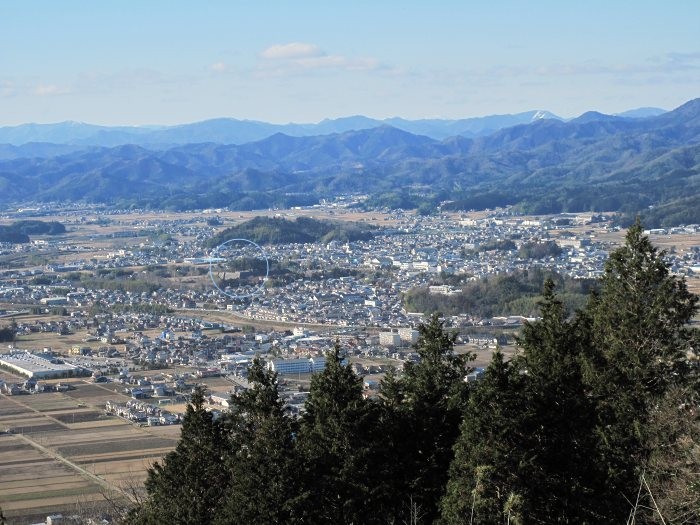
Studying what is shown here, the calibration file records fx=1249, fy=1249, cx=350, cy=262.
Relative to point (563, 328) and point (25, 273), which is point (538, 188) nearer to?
point (25, 273)

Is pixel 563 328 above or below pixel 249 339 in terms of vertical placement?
above

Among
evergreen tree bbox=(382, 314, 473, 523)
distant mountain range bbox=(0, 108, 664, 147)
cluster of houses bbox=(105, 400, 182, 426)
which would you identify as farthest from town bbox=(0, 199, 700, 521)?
distant mountain range bbox=(0, 108, 664, 147)

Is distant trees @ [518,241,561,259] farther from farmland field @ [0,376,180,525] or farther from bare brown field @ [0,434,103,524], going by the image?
bare brown field @ [0,434,103,524]

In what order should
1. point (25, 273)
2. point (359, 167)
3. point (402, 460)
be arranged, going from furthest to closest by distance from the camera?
point (359, 167) → point (25, 273) → point (402, 460)

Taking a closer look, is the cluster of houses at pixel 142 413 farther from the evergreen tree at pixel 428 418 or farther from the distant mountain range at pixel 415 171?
the distant mountain range at pixel 415 171

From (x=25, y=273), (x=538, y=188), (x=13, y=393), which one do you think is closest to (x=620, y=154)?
(x=538, y=188)

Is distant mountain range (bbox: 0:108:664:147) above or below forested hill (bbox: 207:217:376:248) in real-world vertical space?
above

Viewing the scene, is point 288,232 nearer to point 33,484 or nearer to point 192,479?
point 33,484
